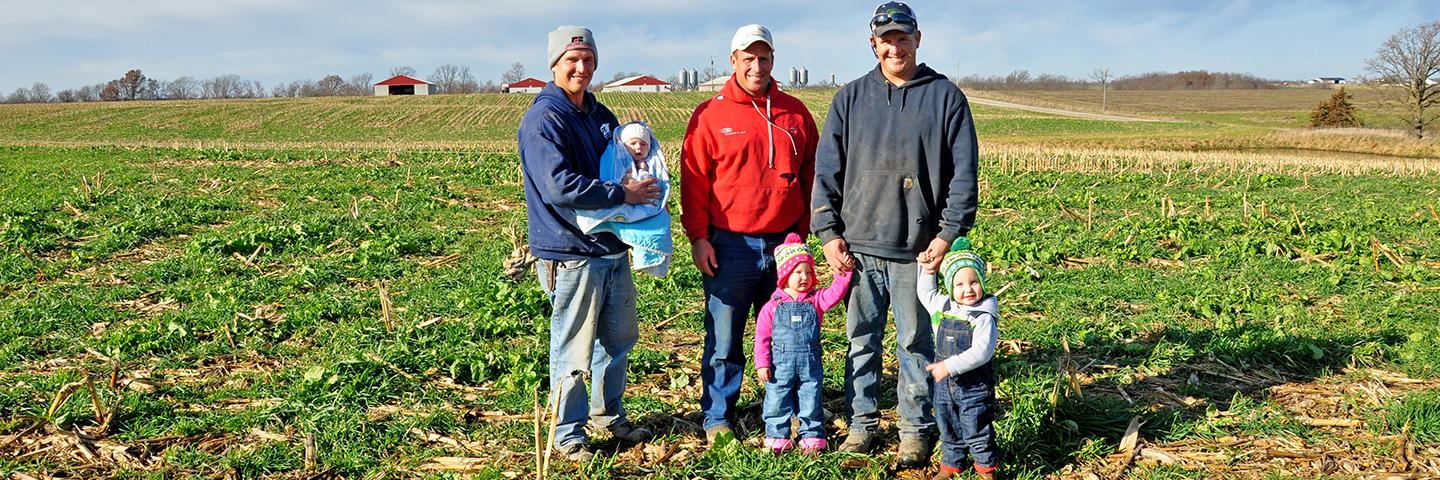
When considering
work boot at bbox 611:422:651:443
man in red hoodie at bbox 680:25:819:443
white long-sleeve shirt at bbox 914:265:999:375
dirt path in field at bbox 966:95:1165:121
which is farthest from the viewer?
dirt path in field at bbox 966:95:1165:121

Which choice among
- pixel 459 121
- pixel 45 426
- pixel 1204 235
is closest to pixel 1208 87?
pixel 459 121

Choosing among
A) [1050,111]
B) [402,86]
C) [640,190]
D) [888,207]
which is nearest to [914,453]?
[888,207]

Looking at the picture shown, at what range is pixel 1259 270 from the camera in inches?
338

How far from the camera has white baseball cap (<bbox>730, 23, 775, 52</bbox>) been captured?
4.34 m

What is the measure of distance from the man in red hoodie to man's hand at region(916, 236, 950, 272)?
733 millimetres

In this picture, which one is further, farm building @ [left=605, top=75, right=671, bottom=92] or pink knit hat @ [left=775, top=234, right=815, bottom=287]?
farm building @ [left=605, top=75, right=671, bottom=92]

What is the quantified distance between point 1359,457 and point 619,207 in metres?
3.77

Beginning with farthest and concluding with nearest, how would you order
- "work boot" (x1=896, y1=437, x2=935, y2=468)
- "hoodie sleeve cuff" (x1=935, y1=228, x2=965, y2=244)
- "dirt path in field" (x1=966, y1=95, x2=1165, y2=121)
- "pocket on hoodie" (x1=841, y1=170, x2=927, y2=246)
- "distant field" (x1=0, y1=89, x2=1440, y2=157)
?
1. "dirt path in field" (x1=966, y1=95, x2=1165, y2=121)
2. "distant field" (x1=0, y1=89, x2=1440, y2=157)
3. "work boot" (x1=896, y1=437, x2=935, y2=468)
4. "pocket on hoodie" (x1=841, y1=170, x2=927, y2=246)
5. "hoodie sleeve cuff" (x1=935, y1=228, x2=965, y2=244)

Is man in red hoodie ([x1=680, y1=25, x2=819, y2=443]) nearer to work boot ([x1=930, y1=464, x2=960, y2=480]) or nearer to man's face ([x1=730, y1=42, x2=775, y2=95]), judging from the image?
man's face ([x1=730, y1=42, x2=775, y2=95])

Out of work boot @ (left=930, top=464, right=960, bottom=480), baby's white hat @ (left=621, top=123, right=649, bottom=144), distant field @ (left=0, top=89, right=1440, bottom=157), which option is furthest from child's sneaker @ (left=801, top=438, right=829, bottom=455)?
distant field @ (left=0, top=89, right=1440, bottom=157)

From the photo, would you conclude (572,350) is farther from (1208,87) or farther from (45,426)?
(1208,87)

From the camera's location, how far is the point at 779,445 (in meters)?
4.48

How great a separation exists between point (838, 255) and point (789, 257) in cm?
26

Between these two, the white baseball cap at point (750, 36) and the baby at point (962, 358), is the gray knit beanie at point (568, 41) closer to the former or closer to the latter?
the white baseball cap at point (750, 36)
